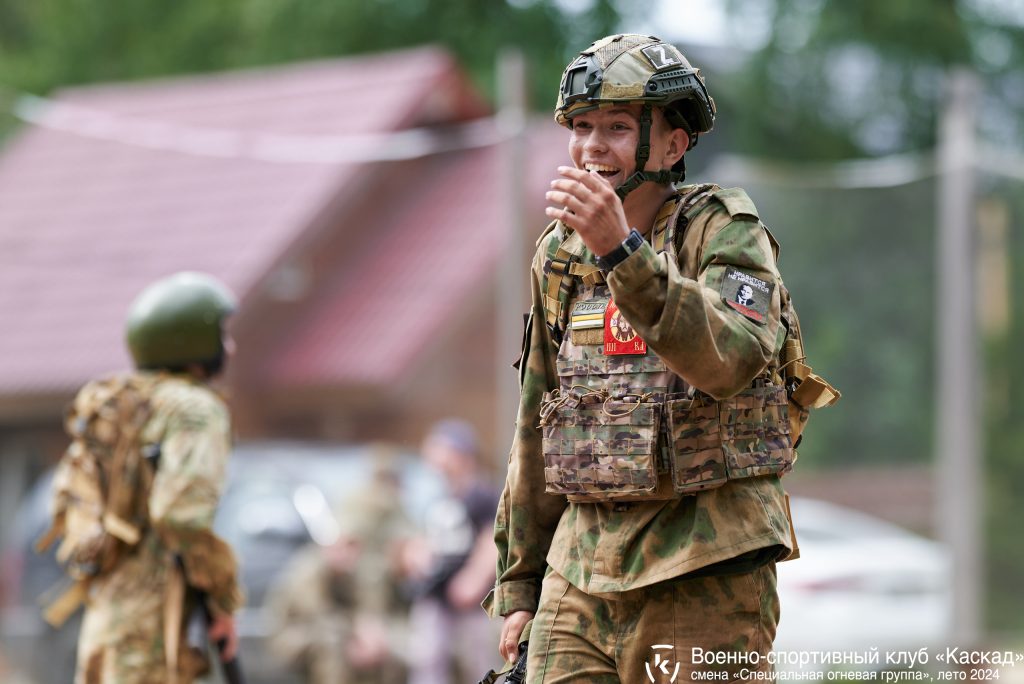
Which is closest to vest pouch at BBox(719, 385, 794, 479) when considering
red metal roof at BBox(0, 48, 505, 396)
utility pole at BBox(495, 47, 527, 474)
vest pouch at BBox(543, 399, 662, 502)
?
vest pouch at BBox(543, 399, 662, 502)

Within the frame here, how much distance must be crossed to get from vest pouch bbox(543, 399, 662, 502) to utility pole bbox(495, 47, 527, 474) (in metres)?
4.98

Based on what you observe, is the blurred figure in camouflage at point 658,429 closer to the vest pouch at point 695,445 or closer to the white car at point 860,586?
the vest pouch at point 695,445

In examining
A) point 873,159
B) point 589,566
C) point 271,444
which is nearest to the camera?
point 589,566

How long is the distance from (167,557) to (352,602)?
14.9 ft

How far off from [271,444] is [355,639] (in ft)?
7.75

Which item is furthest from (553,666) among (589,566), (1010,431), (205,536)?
(1010,431)

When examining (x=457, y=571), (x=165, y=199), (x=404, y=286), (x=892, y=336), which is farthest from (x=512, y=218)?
(x=404, y=286)

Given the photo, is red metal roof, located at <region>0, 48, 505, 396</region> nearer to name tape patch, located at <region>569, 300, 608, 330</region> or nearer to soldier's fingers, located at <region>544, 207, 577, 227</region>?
name tape patch, located at <region>569, 300, 608, 330</region>

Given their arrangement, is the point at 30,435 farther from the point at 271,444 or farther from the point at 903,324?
the point at 903,324

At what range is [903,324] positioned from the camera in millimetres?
10250

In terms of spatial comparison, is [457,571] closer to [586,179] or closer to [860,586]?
[860,586]

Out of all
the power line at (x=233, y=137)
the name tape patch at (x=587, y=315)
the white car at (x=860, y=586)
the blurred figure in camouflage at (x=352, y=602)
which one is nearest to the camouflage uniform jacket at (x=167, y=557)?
the name tape patch at (x=587, y=315)

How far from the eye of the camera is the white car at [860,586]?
9.92m

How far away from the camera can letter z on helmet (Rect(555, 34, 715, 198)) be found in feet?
13.0
